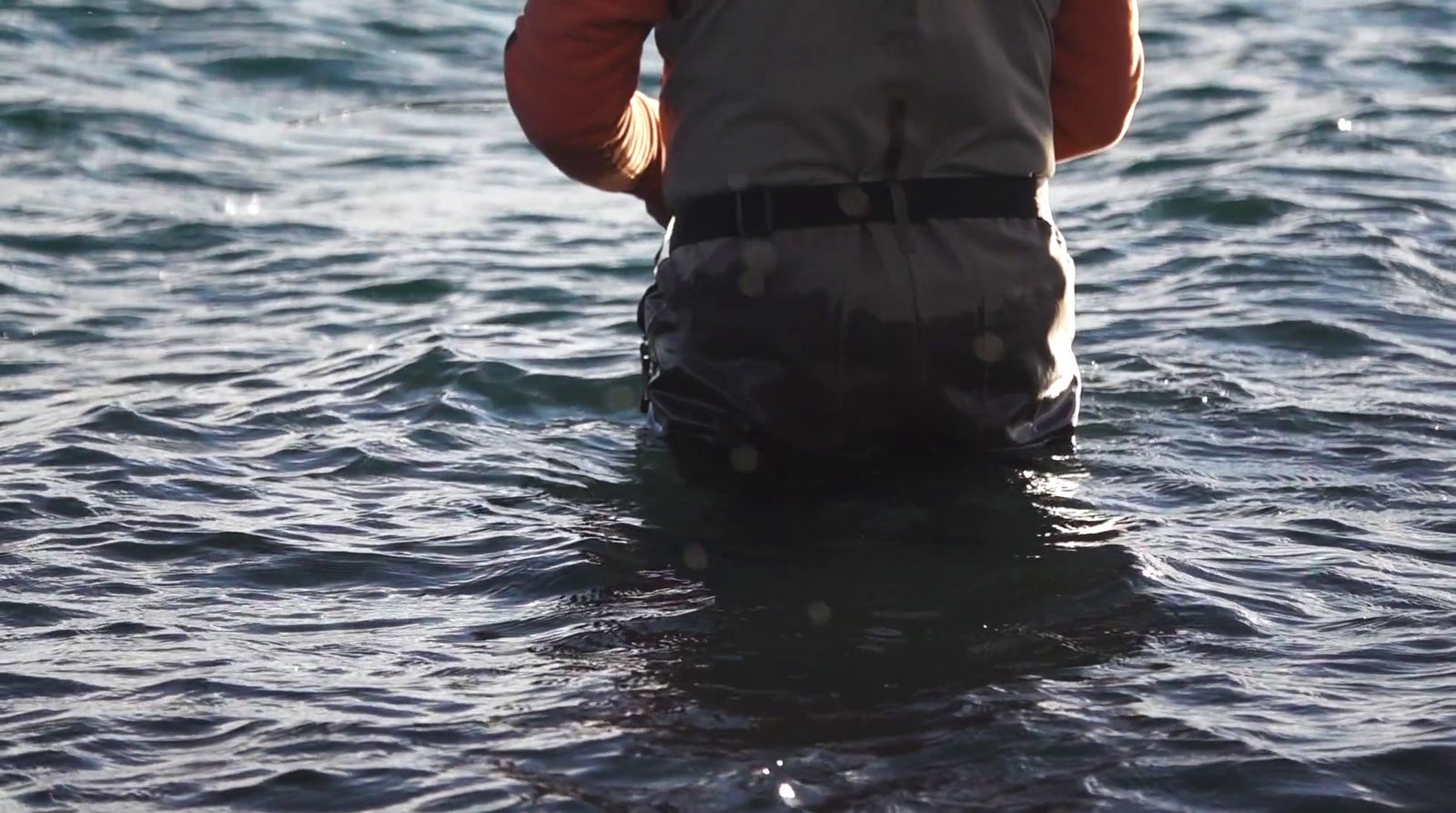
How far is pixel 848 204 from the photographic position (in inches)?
168

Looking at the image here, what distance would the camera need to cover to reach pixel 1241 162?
9.33m

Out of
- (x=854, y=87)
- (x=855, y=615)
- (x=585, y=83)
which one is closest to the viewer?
(x=855, y=615)

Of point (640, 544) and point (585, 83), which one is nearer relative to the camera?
point (585, 83)

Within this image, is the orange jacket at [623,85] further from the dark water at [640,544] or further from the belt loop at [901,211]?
the dark water at [640,544]

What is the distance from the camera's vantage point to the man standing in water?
423cm

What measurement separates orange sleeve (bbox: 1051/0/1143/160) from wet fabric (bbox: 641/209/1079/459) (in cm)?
41

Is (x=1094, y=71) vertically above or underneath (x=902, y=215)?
above

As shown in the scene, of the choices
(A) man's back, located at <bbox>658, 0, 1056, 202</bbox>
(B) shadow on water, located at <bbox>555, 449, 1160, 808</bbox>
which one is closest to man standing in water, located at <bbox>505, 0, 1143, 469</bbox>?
(A) man's back, located at <bbox>658, 0, 1056, 202</bbox>

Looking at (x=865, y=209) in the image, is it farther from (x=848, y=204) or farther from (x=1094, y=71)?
(x=1094, y=71)

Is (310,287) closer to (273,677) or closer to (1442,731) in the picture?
(273,677)

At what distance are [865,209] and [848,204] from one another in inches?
1.5

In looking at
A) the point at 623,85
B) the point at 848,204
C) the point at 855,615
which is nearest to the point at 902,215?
the point at 848,204

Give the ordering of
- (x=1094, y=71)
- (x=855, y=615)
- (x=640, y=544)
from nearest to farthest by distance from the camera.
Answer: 1. (x=855, y=615)
2. (x=640, y=544)
3. (x=1094, y=71)

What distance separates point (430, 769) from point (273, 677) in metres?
0.59
